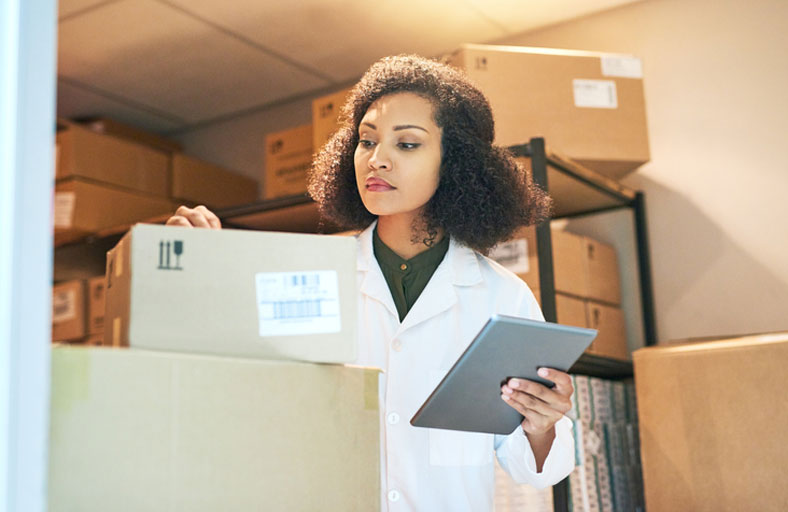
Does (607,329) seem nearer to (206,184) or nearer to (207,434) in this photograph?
(206,184)

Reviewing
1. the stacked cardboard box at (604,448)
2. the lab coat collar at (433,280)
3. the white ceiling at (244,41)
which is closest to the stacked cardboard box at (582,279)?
the stacked cardboard box at (604,448)

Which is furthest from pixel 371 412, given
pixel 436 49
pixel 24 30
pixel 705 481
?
pixel 436 49

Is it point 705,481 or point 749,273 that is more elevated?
point 749,273

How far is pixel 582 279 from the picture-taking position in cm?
245

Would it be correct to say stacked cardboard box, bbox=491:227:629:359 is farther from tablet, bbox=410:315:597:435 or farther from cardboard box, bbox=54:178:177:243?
cardboard box, bbox=54:178:177:243

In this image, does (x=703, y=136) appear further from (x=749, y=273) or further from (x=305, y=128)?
(x=305, y=128)

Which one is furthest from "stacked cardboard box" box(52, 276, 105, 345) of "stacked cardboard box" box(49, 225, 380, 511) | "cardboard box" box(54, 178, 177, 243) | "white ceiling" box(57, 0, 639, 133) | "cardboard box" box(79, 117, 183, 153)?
"stacked cardboard box" box(49, 225, 380, 511)

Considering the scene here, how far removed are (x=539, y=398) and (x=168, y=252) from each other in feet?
2.03

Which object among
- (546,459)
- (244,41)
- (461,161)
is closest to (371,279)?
(461,161)

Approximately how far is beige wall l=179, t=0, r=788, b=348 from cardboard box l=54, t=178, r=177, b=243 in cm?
157

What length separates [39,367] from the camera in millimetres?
676

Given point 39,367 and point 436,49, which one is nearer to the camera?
point 39,367

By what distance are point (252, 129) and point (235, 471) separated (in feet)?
9.66

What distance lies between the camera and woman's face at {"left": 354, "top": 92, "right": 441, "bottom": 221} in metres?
1.55
